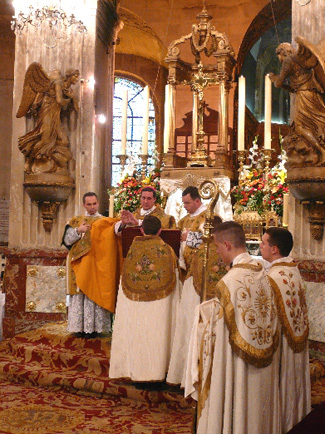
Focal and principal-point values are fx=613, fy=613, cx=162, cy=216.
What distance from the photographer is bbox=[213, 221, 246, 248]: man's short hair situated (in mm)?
3406

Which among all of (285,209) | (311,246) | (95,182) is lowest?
(311,246)

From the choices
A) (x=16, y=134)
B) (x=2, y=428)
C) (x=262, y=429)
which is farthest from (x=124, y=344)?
(x=16, y=134)

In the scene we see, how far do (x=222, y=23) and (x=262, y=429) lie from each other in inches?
389

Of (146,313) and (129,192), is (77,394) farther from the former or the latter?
(129,192)

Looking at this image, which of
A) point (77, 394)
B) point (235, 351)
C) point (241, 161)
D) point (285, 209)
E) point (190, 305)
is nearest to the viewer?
point (235, 351)

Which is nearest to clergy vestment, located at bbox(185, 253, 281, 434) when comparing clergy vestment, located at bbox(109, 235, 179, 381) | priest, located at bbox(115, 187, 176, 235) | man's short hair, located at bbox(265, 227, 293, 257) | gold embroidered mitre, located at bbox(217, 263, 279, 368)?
gold embroidered mitre, located at bbox(217, 263, 279, 368)

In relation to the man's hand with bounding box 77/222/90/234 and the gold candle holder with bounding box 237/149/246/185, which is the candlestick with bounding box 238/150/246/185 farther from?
the man's hand with bounding box 77/222/90/234

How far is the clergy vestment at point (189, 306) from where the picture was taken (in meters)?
4.94

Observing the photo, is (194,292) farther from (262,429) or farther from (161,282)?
(262,429)

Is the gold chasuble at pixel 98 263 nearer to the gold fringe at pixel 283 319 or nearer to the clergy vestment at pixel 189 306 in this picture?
the clergy vestment at pixel 189 306

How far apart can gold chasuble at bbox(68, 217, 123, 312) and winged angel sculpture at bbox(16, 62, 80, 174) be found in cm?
123

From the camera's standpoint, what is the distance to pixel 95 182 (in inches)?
317

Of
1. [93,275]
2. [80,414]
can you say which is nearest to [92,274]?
[93,275]

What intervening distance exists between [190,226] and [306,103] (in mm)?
1586
